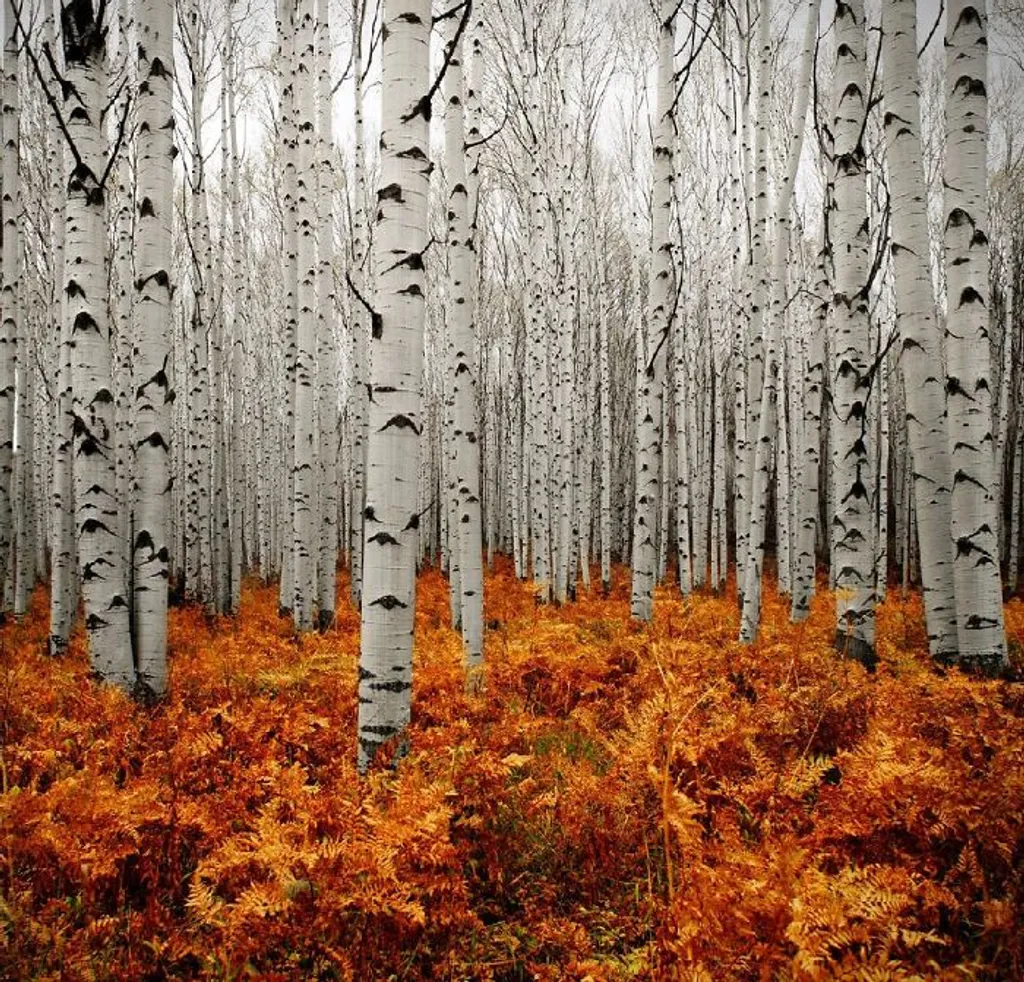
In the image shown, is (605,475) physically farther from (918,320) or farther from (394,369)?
(394,369)

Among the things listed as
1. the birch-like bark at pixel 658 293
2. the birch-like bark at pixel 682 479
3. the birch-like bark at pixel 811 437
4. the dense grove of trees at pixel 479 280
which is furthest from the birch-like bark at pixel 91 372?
the birch-like bark at pixel 682 479

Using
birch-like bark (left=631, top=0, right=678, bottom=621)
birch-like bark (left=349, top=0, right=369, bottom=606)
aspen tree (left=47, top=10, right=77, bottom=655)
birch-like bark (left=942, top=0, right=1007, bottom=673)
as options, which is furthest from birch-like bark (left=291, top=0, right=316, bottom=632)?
birch-like bark (left=942, top=0, right=1007, bottom=673)

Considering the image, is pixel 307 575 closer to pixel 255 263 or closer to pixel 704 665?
pixel 704 665

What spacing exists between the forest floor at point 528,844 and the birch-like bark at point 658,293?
3037 millimetres

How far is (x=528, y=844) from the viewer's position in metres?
2.83

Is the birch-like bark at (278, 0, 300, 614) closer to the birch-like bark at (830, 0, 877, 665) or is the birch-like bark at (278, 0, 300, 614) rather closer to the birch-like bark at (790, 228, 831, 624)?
the birch-like bark at (830, 0, 877, 665)

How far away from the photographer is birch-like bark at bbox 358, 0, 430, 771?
293cm

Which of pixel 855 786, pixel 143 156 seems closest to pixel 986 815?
pixel 855 786

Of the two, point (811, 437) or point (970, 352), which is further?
point (811, 437)

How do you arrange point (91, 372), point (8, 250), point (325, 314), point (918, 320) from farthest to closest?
point (325, 314), point (8, 250), point (918, 320), point (91, 372)

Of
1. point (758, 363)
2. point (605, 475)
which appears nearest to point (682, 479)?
point (605, 475)

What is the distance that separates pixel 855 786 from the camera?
2.46 metres

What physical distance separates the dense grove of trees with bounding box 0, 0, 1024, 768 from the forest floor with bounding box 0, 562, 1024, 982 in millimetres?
656

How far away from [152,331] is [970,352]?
18.0ft
